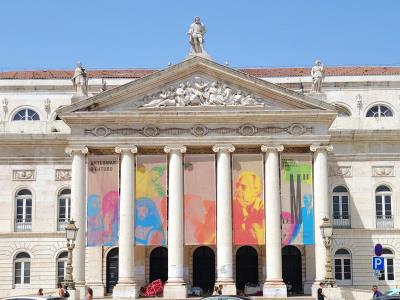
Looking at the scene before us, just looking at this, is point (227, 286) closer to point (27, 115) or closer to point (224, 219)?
point (224, 219)

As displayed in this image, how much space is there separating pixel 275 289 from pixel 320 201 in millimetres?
5427

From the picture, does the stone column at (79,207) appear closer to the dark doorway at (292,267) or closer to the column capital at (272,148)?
the column capital at (272,148)

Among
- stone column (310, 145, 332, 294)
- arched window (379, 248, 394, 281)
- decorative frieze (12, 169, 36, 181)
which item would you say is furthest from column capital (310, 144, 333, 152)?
decorative frieze (12, 169, 36, 181)

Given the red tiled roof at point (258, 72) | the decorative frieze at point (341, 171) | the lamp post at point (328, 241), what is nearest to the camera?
the lamp post at point (328, 241)

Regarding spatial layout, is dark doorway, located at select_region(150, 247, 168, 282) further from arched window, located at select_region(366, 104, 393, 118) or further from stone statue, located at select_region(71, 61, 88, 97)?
arched window, located at select_region(366, 104, 393, 118)

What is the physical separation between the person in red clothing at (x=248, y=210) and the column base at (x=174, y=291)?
3974mm

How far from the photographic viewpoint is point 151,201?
139 ft

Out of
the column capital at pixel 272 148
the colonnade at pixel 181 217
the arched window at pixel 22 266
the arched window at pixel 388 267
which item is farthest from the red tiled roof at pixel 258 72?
the arched window at pixel 22 266

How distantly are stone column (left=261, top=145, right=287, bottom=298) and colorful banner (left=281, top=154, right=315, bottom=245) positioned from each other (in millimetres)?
465

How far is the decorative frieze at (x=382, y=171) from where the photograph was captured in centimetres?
4756

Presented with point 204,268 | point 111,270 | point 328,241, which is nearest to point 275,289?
point 204,268

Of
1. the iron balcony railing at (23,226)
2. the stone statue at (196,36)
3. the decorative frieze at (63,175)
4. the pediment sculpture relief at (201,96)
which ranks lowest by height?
the iron balcony railing at (23,226)

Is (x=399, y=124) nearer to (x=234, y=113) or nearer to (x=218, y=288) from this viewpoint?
(x=234, y=113)

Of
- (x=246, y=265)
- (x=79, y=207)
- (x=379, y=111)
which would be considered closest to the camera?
(x=79, y=207)
